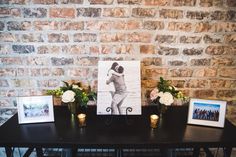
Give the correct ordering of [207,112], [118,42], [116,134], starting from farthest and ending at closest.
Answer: [118,42] < [207,112] < [116,134]

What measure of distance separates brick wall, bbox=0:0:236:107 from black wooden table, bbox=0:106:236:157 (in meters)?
0.39

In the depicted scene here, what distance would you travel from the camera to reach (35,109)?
1.58 meters

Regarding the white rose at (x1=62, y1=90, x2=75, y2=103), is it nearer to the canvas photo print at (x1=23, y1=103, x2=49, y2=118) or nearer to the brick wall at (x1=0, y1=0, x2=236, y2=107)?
the canvas photo print at (x1=23, y1=103, x2=49, y2=118)

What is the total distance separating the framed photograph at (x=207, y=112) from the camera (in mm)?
1543

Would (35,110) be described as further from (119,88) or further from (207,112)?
(207,112)

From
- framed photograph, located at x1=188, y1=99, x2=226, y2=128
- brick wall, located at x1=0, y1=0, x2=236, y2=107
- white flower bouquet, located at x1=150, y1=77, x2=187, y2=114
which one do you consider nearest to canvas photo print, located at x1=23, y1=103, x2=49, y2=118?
brick wall, located at x1=0, y1=0, x2=236, y2=107

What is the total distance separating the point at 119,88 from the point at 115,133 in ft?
1.18

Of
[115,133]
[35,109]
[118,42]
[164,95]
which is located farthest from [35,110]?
[164,95]

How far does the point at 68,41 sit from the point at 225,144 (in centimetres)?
145

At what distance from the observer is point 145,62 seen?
1.83 metres

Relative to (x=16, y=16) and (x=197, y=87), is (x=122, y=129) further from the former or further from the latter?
(x=16, y=16)

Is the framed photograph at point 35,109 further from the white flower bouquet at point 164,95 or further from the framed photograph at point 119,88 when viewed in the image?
the white flower bouquet at point 164,95

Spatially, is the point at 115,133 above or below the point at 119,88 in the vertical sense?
below

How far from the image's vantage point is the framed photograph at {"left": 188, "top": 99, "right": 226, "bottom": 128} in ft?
5.06
